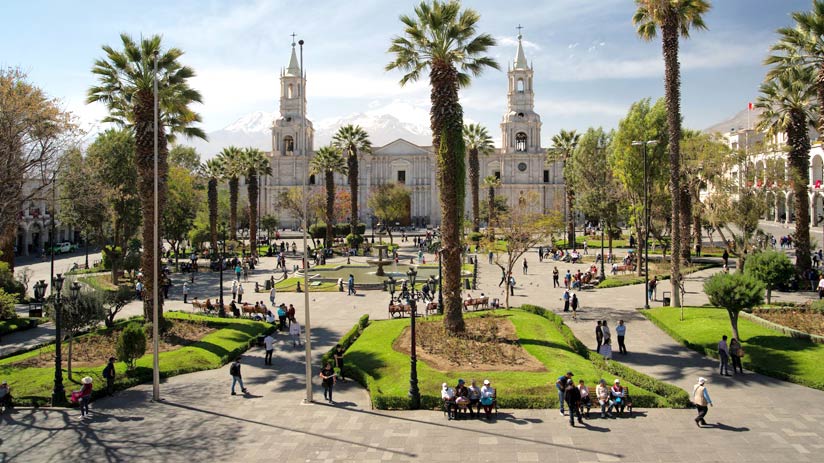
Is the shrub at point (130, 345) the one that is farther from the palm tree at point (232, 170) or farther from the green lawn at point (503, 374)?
the palm tree at point (232, 170)

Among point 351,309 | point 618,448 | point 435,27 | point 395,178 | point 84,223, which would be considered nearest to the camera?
point 618,448

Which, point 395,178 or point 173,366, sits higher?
point 395,178

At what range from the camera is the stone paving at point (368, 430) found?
38.1ft

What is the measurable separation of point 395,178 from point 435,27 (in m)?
79.9

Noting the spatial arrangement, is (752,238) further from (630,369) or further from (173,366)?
(173,366)

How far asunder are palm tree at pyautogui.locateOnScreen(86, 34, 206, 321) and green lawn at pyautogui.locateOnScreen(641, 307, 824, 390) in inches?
728

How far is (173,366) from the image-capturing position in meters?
17.9

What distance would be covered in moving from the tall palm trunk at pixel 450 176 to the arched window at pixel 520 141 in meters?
79.6

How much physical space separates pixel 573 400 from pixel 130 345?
11857 millimetres

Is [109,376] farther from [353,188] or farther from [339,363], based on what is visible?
[353,188]

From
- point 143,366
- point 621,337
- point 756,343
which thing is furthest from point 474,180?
point 143,366

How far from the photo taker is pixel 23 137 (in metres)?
20.9

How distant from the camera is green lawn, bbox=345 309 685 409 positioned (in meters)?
14.2

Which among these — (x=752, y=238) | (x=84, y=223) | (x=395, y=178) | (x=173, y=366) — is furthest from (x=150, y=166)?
(x=395, y=178)
